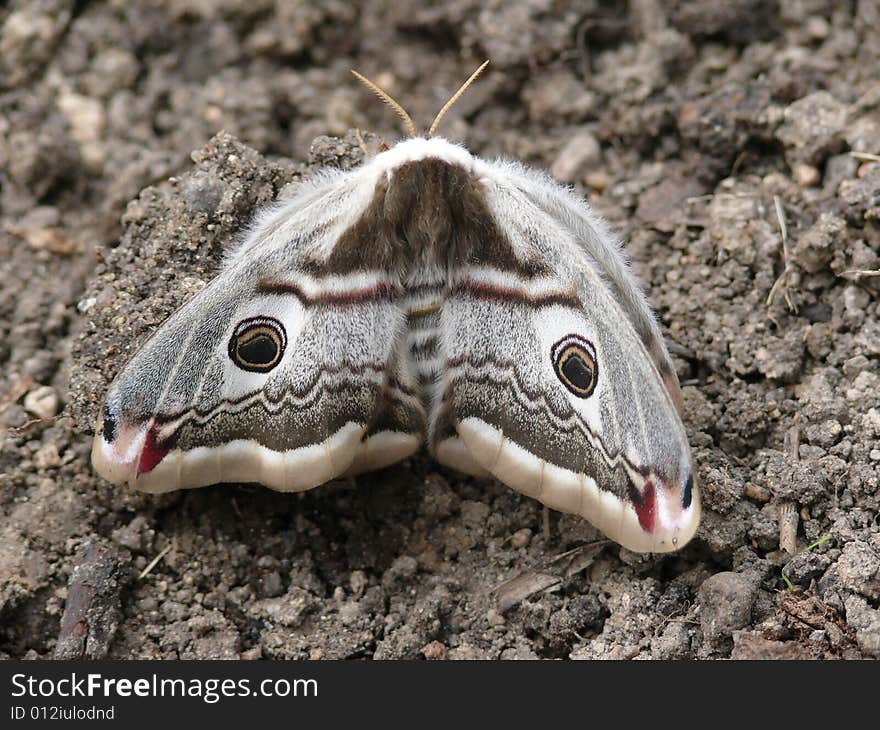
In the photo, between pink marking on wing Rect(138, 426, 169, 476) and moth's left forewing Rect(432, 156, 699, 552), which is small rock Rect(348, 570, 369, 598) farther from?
pink marking on wing Rect(138, 426, 169, 476)

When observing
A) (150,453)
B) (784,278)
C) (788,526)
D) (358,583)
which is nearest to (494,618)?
(358,583)

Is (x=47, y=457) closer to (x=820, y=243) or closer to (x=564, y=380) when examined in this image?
(x=564, y=380)

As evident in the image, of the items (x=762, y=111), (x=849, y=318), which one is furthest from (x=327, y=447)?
(x=762, y=111)

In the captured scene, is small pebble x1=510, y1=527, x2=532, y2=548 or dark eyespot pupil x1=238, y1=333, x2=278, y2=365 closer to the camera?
dark eyespot pupil x1=238, y1=333, x2=278, y2=365

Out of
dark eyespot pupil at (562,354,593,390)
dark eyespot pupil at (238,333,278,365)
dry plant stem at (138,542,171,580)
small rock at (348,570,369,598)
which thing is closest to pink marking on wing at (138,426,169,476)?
dark eyespot pupil at (238,333,278,365)

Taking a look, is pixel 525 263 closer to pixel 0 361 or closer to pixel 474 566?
pixel 474 566

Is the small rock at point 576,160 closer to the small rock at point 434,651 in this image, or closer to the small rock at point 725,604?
the small rock at point 725,604
